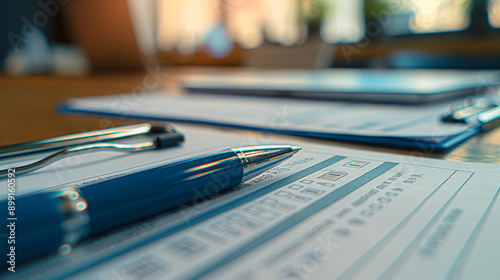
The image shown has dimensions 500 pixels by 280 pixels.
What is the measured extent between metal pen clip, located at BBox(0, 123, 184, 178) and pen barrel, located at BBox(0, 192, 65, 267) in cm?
12

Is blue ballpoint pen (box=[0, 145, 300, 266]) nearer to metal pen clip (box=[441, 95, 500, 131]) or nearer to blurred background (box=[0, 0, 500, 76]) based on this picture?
metal pen clip (box=[441, 95, 500, 131])

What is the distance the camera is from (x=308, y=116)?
0.46m

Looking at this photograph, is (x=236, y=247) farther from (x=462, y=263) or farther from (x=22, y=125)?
(x=22, y=125)

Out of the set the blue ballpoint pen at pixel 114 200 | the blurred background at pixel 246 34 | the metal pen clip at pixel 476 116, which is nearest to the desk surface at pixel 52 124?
the metal pen clip at pixel 476 116

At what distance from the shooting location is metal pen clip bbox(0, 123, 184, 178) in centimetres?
27

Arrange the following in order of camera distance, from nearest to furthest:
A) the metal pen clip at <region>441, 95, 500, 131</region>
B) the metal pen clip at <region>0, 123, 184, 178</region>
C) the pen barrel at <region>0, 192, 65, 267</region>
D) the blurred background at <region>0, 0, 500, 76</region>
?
the pen barrel at <region>0, 192, 65, 267</region>, the metal pen clip at <region>0, 123, 184, 178</region>, the metal pen clip at <region>441, 95, 500, 131</region>, the blurred background at <region>0, 0, 500, 76</region>

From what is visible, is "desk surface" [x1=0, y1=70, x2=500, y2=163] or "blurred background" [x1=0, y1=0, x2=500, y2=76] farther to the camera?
"blurred background" [x1=0, y1=0, x2=500, y2=76]

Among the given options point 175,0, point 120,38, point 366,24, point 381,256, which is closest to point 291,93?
point 381,256

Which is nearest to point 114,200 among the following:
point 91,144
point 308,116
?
point 91,144

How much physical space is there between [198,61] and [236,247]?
3143 millimetres

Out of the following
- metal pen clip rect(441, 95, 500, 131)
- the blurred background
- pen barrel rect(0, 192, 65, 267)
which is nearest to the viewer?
pen barrel rect(0, 192, 65, 267)

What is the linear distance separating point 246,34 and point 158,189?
8.29 feet

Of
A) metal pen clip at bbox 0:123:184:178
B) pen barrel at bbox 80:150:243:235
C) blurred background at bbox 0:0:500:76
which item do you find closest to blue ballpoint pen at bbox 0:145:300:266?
pen barrel at bbox 80:150:243:235

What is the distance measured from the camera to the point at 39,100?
2.37 ft
